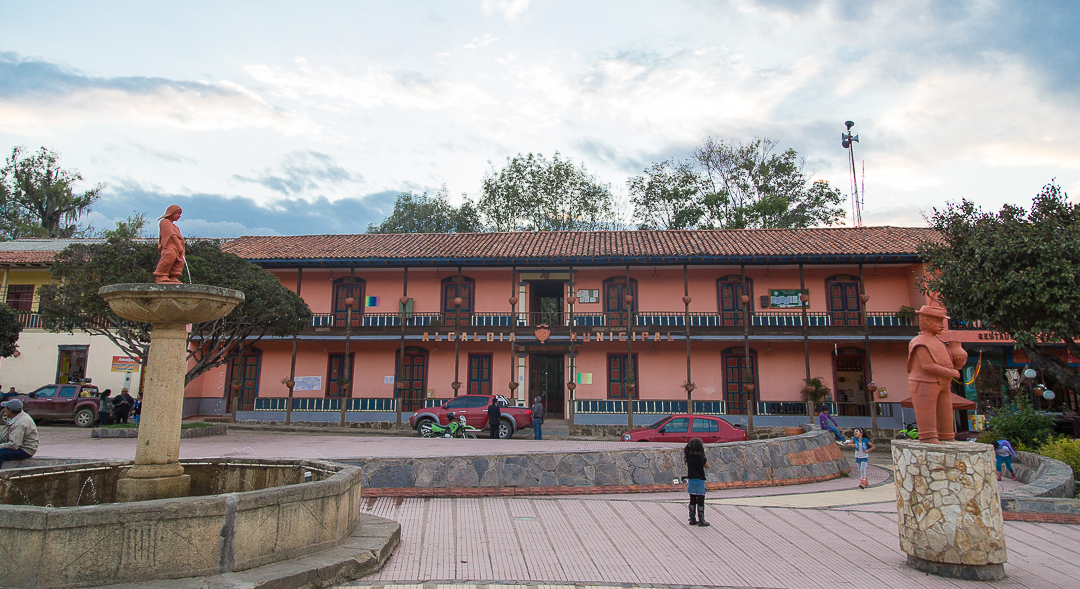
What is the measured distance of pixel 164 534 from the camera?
15.3 feet

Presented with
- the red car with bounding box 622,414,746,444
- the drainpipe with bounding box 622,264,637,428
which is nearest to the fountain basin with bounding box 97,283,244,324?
the red car with bounding box 622,414,746,444

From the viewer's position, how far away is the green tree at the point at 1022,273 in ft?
45.2

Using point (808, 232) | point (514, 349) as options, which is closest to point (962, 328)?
point (808, 232)

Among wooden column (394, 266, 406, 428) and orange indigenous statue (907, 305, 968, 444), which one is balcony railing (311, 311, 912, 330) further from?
orange indigenous statue (907, 305, 968, 444)

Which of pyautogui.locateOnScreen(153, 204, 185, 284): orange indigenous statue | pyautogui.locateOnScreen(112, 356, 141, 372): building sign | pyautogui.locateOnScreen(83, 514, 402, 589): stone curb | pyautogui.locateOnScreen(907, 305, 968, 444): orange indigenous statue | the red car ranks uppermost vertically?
pyautogui.locateOnScreen(153, 204, 185, 284): orange indigenous statue

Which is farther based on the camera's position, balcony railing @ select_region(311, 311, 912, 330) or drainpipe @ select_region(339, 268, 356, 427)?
balcony railing @ select_region(311, 311, 912, 330)

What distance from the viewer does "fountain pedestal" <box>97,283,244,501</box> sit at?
5926 mm

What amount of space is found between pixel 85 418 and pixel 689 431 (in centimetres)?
1789

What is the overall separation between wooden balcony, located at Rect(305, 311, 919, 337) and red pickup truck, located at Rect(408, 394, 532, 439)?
390 cm

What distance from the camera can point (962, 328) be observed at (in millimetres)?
21312

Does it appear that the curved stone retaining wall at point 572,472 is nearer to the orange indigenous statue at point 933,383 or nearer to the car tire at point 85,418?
the orange indigenous statue at point 933,383

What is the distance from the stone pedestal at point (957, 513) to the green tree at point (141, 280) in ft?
45.0

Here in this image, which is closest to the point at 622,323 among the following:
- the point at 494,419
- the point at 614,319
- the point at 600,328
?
the point at 614,319

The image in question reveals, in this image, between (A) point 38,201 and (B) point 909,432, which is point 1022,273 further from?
(A) point 38,201
